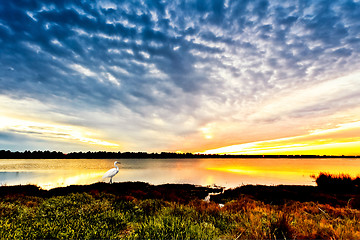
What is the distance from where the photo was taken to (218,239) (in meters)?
4.63

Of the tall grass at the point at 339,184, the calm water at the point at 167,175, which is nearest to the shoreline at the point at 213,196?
the tall grass at the point at 339,184

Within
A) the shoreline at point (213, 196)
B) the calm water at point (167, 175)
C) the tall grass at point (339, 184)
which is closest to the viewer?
the shoreline at point (213, 196)

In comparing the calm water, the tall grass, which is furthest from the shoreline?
the calm water

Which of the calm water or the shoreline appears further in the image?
the calm water

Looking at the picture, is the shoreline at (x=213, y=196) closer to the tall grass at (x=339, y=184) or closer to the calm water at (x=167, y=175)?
the tall grass at (x=339, y=184)

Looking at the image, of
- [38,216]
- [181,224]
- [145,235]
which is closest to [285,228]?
[181,224]

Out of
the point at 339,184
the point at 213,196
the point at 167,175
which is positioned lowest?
the point at 167,175

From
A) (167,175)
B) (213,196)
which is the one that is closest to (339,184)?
(213,196)

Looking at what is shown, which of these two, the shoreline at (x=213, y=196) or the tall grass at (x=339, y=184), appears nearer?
the shoreline at (x=213, y=196)

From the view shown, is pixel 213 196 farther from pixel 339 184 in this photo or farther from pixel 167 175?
pixel 167 175

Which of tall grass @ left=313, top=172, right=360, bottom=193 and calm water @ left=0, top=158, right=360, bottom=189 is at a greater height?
tall grass @ left=313, top=172, right=360, bottom=193

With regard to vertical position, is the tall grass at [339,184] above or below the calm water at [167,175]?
above

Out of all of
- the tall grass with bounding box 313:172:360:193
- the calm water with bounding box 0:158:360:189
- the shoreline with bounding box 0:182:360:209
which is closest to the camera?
the shoreline with bounding box 0:182:360:209

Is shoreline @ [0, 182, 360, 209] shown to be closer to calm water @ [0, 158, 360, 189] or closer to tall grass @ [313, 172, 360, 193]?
tall grass @ [313, 172, 360, 193]
